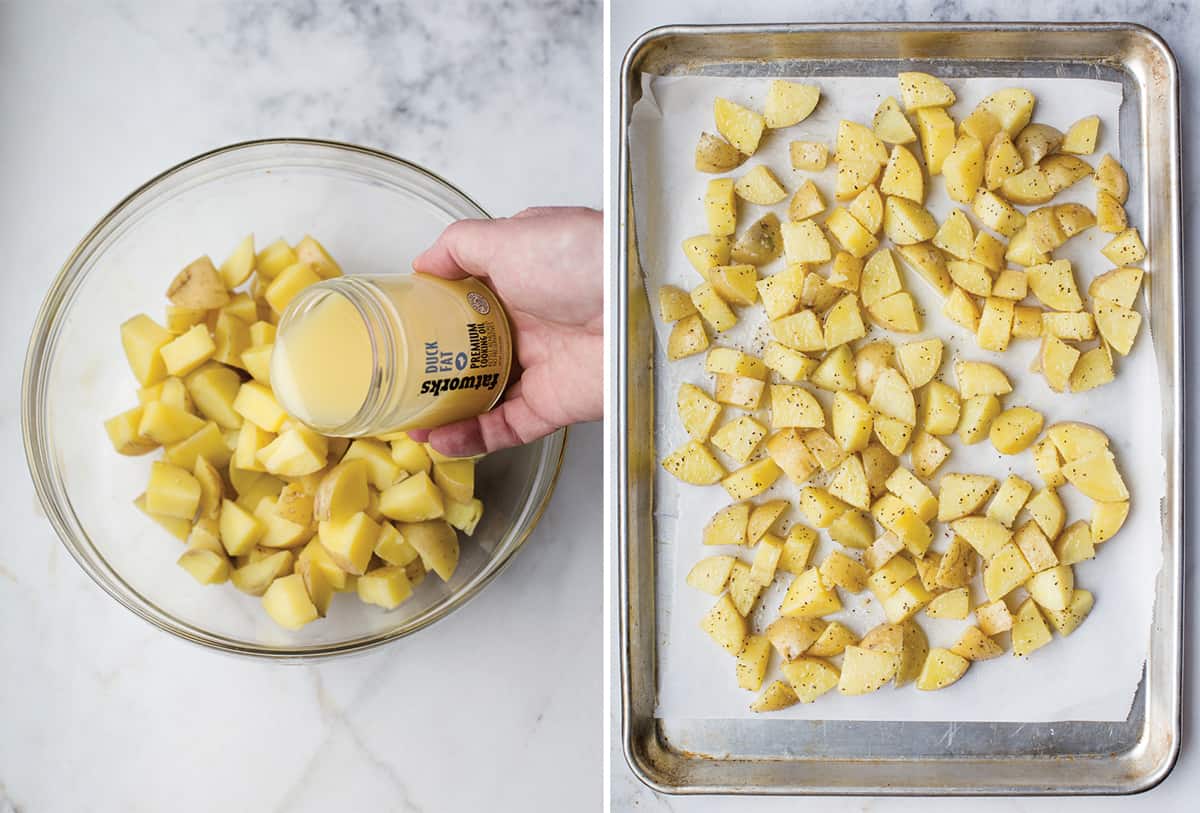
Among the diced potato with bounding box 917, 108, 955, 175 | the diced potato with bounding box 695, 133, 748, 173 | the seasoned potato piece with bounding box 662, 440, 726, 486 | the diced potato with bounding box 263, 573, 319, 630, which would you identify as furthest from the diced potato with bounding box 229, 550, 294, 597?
the diced potato with bounding box 917, 108, 955, 175

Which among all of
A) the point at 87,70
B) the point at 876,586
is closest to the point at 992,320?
the point at 876,586

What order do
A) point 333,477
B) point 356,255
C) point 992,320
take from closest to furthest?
point 992,320
point 333,477
point 356,255

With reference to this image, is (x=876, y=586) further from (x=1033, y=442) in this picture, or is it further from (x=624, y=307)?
(x=624, y=307)

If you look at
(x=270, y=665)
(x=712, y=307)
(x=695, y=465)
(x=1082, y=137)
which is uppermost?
(x=1082, y=137)

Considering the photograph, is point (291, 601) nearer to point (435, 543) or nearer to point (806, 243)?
point (435, 543)

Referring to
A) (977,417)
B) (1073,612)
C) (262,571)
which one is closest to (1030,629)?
(1073,612)
